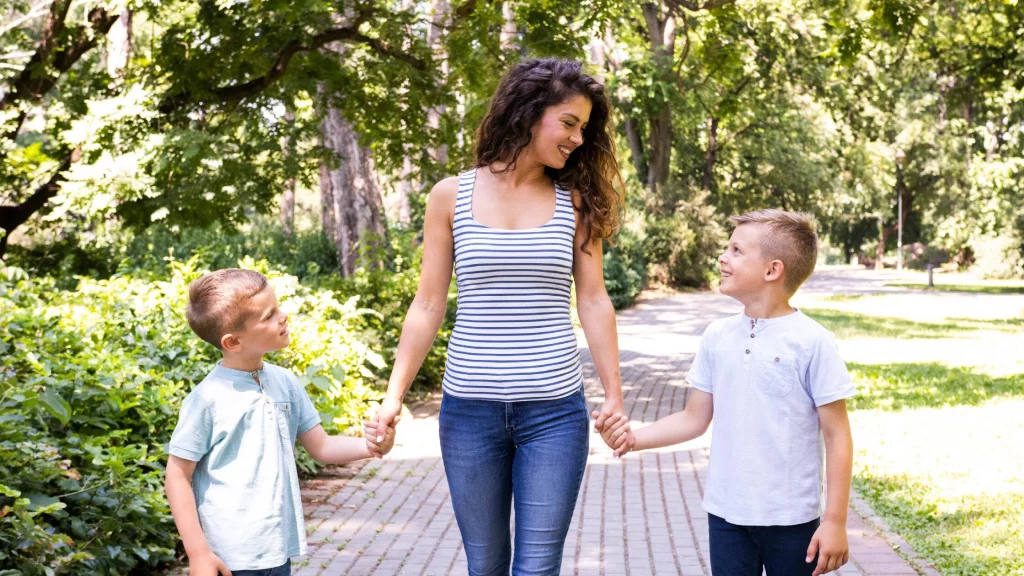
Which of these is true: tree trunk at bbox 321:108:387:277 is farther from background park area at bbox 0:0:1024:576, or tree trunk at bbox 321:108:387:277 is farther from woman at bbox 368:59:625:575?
woman at bbox 368:59:625:575

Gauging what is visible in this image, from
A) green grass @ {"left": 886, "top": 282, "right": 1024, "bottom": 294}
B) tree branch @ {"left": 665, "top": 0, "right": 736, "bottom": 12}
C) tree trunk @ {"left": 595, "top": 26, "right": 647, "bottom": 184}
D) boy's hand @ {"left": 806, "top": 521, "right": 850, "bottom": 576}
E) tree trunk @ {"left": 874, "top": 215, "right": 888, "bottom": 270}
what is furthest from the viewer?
tree trunk @ {"left": 874, "top": 215, "right": 888, "bottom": 270}

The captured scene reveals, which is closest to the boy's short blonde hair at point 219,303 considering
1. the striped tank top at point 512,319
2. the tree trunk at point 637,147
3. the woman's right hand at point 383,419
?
the woman's right hand at point 383,419

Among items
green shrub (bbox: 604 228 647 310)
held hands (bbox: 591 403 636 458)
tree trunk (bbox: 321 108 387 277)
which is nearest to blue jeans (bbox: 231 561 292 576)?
held hands (bbox: 591 403 636 458)

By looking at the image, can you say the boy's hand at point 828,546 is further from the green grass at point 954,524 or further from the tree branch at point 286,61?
the tree branch at point 286,61

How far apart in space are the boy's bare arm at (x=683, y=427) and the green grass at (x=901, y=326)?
1626cm

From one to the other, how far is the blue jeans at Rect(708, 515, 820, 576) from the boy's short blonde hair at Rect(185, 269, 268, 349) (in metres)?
1.45

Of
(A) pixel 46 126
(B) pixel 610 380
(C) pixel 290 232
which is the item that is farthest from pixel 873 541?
(C) pixel 290 232

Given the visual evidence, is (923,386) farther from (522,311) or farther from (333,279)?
(522,311)

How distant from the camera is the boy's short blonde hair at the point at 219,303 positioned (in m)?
2.73

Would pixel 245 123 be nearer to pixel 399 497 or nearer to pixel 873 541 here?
pixel 399 497

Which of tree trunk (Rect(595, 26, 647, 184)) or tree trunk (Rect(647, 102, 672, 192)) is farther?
tree trunk (Rect(647, 102, 672, 192))

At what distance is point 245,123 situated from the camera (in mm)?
10844

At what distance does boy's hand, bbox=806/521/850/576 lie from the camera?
8.94 feet

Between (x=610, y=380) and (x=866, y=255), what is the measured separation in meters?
80.9
